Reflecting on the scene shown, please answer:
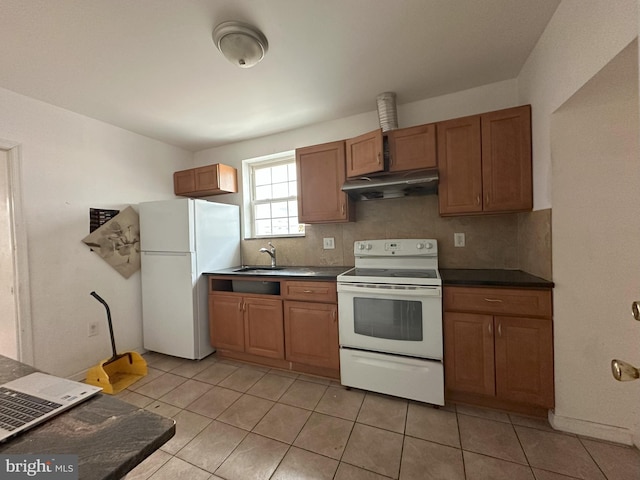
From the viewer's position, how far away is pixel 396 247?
92.7 inches

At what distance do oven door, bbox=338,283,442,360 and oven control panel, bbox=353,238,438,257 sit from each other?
1.81ft

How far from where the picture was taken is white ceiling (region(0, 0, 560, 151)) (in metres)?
1.40

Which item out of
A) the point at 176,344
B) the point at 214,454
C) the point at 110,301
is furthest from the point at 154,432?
the point at 110,301

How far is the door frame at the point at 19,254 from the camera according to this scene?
2006 mm

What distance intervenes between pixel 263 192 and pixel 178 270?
1.37 meters

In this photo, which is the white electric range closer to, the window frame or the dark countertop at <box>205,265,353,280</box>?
the dark countertop at <box>205,265,353,280</box>

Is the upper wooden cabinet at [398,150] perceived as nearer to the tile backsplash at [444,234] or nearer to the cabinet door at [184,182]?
the tile backsplash at [444,234]

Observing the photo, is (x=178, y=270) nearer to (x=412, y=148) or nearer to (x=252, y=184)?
(x=252, y=184)

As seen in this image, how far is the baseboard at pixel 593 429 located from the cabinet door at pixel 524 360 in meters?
0.10

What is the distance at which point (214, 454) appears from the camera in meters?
1.48

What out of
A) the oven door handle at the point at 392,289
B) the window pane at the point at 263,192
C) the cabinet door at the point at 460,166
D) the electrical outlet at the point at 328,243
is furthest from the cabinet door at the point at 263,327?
the cabinet door at the point at 460,166

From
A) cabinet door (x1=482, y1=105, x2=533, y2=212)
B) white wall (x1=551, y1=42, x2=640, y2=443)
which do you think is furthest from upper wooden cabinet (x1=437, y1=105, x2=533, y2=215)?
white wall (x1=551, y1=42, x2=640, y2=443)

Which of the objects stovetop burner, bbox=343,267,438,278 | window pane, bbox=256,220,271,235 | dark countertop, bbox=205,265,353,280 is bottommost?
dark countertop, bbox=205,265,353,280

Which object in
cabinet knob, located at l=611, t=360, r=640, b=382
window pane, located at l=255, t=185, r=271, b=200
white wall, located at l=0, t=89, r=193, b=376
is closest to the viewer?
cabinet knob, located at l=611, t=360, r=640, b=382
